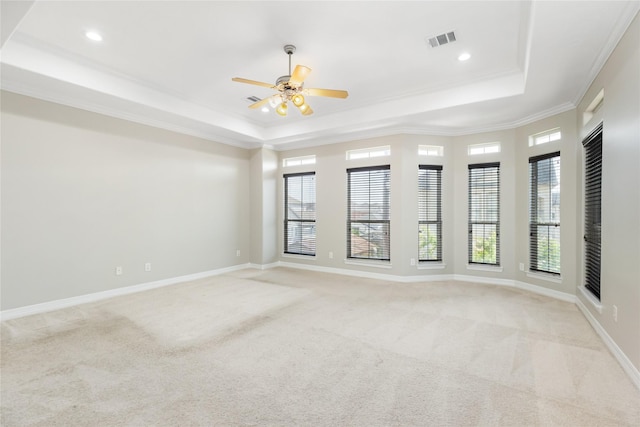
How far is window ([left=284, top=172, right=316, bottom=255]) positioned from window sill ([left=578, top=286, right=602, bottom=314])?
4.43m

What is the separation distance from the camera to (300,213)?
22.6 feet

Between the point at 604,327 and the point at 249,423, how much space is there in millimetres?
3395

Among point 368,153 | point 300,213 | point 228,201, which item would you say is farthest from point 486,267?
point 228,201

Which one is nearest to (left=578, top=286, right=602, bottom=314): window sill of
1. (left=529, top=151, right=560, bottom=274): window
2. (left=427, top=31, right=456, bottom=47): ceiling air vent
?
(left=529, top=151, right=560, bottom=274): window

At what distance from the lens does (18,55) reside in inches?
127

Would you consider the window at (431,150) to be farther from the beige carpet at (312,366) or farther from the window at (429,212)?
the beige carpet at (312,366)

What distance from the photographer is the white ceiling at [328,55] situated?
8.84 feet

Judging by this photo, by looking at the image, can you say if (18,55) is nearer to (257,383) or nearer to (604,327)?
(257,383)

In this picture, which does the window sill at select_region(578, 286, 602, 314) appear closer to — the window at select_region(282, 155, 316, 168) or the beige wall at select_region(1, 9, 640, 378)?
the beige wall at select_region(1, 9, 640, 378)

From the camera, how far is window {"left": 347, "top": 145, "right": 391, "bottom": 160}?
577 cm

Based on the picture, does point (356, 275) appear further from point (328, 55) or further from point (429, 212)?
point (328, 55)

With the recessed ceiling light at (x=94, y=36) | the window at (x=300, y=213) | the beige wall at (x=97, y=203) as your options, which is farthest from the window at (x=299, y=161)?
the recessed ceiling light at (x=94, y=36)

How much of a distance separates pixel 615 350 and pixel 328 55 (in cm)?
397

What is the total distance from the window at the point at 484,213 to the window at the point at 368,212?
1.48 m
